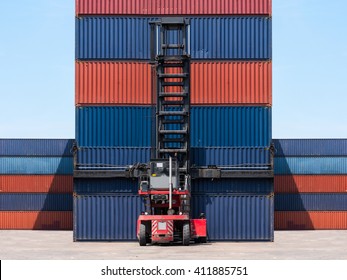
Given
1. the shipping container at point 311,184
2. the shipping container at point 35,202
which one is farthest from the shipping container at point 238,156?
the shipping container at point 35,202

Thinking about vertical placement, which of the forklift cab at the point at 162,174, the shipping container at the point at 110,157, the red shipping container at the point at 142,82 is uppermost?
the red shipping container at the point at 142,82

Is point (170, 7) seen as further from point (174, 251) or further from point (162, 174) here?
point (174, 251)

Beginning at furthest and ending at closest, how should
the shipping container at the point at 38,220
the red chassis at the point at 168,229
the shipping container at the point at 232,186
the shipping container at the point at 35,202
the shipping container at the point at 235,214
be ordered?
the shipping container at the point at 35,202 → the shipping container at the point at 38,220 → the shipping container at the point at 232,186 → the shipping container at the point at 235,214 → the red chassis at the point at 168,229

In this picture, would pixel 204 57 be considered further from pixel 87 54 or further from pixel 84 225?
pixel 84 225

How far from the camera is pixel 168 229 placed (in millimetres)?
42250

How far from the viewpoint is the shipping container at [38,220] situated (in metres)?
71.7

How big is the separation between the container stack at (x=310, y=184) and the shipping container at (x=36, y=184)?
1866 cm

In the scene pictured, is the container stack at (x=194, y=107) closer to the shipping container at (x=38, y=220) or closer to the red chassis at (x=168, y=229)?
the red chassis at (x=168, y=229)

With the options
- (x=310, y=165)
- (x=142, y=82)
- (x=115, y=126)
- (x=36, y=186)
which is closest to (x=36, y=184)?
(x=36, y=186)

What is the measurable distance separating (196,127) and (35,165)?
28565mm

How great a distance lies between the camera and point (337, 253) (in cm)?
3953

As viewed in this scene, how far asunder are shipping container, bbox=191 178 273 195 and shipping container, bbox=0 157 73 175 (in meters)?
27.1

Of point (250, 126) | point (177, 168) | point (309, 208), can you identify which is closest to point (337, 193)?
point (309, 208)

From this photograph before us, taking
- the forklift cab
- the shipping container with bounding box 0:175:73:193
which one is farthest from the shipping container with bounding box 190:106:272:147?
the shipping container with bounding box 0:175:73:193
